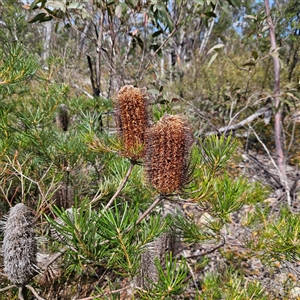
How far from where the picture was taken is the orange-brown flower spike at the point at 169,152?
0.58 m

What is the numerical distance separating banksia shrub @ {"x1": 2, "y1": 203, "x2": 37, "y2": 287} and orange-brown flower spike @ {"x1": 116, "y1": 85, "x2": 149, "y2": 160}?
0.96 feet

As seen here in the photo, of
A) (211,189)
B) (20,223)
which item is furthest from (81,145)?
(211,189)

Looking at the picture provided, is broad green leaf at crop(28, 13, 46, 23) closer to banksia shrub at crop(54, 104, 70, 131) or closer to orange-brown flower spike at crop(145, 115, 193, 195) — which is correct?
banksia shrub at crop(54, 104, 70, 131)

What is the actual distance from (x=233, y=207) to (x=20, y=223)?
511 millimetres

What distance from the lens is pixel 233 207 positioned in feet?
2.20

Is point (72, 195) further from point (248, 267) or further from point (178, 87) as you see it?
point (178, 87)

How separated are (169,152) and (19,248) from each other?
401 millimetres

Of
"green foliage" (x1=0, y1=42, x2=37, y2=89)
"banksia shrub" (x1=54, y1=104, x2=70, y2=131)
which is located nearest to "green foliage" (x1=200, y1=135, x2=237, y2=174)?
"green foliage" (x1=0, y1=42, x2=37, y2=89)

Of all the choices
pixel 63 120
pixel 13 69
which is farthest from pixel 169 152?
pixel 63 120

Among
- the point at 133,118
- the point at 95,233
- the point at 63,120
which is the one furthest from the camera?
the point at 63,120

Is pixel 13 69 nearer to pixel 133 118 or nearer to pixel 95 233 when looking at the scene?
pixel 133 118

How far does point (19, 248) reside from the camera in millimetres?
606

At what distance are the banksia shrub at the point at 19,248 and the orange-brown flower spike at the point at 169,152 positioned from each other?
1.05 ft

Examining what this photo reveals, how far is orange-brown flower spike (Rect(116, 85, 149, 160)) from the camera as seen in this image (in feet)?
2.12
